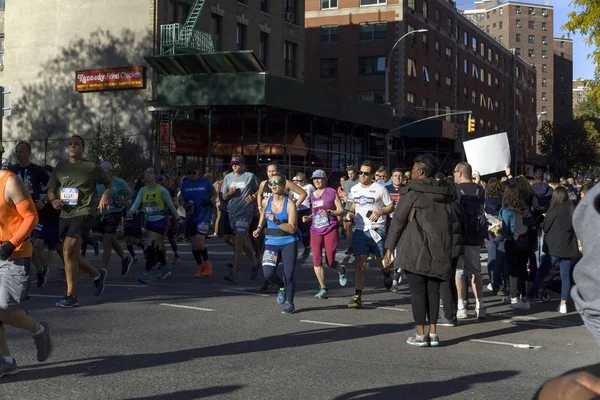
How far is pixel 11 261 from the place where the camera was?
6.32 m

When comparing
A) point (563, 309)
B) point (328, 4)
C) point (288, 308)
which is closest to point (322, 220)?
point (288, 308)

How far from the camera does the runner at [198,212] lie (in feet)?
43.3

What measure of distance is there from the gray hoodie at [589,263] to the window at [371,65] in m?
56.1

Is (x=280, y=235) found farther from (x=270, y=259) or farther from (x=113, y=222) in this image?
(x=113, y=222)

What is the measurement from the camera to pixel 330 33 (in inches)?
2370

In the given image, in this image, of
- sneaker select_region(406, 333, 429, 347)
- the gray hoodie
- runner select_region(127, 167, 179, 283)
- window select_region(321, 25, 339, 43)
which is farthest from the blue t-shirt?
window select_region(321, 25, 339, 43)

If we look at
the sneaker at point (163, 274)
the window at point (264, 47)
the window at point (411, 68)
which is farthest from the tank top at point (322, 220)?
the window at point (411, 68)

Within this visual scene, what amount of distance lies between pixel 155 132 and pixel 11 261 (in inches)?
1044

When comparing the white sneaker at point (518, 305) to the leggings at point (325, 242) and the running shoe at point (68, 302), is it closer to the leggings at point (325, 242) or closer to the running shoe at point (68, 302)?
the leggings at point (325, 242)

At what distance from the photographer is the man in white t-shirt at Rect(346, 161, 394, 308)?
11.0 meters

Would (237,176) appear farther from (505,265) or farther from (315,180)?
(505,265)

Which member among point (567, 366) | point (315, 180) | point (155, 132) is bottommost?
point (567, 366)

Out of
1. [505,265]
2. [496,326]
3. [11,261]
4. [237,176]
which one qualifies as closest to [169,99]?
[237,176]

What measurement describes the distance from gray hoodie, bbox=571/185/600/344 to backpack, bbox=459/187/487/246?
7.34 m
